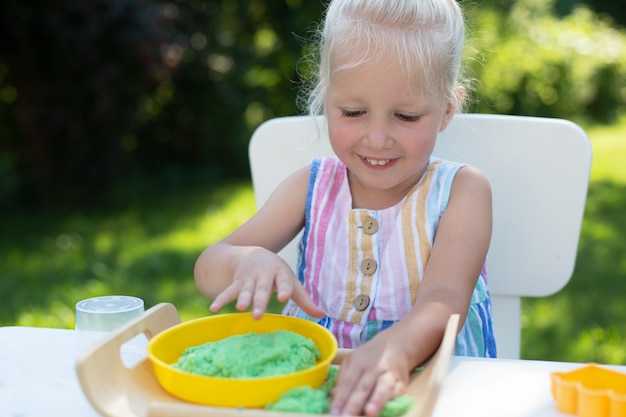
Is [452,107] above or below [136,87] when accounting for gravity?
above

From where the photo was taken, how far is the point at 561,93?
9.49 meters

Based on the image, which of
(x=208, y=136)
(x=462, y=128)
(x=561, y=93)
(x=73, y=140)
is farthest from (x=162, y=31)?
(x=561, y=93)

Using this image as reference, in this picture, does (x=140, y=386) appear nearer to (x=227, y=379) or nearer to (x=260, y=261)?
(x=227, y=379)

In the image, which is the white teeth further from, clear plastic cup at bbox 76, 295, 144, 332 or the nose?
clear plastic cup at bbox 76, 295, 144, 332

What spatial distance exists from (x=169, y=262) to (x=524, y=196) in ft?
9.42

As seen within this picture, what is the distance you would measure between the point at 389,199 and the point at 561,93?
8141mm

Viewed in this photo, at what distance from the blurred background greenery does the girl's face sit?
1748 mm

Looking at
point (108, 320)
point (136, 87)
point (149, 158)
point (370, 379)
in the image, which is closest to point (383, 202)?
point (108, 320)

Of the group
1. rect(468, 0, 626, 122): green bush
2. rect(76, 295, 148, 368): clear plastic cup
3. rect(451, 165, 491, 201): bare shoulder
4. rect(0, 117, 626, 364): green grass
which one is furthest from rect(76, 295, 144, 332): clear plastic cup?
rect(468, 0, 626, 122): green bush

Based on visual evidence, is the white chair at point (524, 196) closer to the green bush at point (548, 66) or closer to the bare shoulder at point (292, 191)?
the bare shoulder at point (292, 191)

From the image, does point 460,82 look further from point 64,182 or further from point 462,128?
point 64,182

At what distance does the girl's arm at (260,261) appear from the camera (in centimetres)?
131

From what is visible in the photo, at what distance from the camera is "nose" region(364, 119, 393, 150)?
64.2 inches

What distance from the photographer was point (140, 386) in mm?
1184
